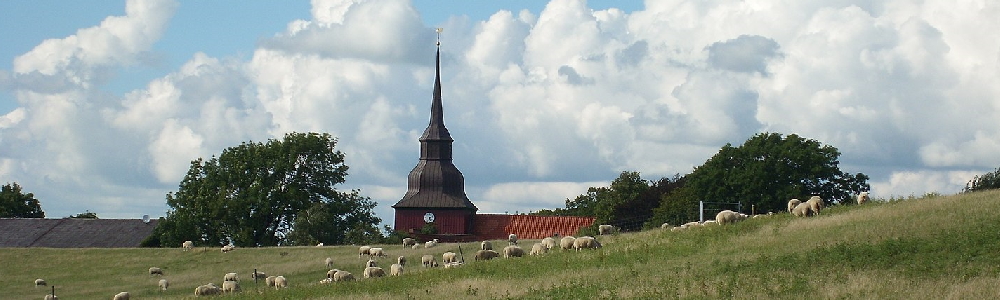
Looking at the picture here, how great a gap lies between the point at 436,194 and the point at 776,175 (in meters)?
42.5

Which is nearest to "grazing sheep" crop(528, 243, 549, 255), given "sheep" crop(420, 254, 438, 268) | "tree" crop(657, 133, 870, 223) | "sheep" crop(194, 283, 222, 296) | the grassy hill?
the grassy hill

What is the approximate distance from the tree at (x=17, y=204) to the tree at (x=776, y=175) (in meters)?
76.3

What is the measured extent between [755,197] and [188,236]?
154 ft

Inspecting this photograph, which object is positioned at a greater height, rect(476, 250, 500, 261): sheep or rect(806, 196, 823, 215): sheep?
rect(806, 196, 823, 215): sheep

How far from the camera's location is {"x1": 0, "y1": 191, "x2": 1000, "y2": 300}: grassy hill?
124 ft

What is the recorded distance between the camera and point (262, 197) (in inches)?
4400

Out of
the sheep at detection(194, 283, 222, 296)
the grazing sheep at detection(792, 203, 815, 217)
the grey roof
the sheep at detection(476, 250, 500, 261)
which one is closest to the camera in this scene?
the grazing sheep at detection(792, 203, 815, 217)

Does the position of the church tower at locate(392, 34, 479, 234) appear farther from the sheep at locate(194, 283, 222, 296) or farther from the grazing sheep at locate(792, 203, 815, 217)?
the grazing sheep at locate(792, 203, 815, 217)

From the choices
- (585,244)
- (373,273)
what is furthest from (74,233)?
(585,244)

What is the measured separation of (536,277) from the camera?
45.6 metres

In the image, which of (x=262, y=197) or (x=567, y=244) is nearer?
(x=567, y=244)

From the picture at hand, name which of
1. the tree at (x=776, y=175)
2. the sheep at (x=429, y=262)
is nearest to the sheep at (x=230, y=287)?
the sheep at (x=429, y=262)

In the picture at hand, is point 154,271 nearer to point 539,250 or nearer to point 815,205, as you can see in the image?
point 539,250

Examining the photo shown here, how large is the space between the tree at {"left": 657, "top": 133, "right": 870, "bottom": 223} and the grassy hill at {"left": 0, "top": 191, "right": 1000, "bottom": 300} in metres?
49.0
